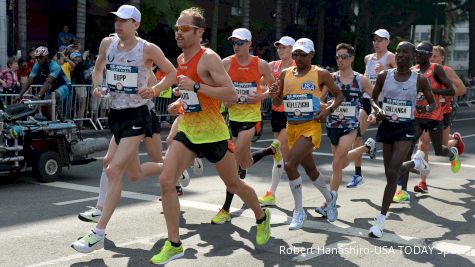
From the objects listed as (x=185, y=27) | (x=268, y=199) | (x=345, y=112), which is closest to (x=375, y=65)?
(x=345, y=112)

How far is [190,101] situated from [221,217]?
1812 mm

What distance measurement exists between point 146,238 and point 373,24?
1044 inches

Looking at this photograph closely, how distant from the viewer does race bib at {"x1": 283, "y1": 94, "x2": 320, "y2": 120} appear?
7051 mm

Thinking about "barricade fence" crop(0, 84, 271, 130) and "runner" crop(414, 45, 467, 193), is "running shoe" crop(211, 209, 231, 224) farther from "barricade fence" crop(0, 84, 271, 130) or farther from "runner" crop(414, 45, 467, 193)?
"barricade fence" crop(0, 84, 271, 130)

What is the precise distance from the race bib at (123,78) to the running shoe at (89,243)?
51.7 inches

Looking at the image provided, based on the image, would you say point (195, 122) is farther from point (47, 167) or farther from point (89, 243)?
point (47, 167)

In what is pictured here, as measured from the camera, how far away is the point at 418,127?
352 inches

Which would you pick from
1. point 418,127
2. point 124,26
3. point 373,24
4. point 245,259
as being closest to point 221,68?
point 124,26

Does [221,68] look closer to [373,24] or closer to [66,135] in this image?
[66,135]

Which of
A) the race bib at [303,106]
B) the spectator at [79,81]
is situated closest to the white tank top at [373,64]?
the race bib at [303,106]

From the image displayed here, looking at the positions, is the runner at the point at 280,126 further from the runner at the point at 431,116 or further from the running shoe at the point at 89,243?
the running shoe at the point at 89,243

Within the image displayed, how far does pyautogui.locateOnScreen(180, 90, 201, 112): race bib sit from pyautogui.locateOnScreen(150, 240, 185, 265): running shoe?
1.13 meters

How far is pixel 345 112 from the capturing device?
7957mm

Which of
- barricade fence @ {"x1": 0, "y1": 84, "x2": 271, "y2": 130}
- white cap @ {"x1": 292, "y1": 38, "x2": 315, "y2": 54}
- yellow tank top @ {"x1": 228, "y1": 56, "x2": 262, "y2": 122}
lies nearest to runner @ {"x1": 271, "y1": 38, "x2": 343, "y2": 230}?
white cap @ {"x1": 292, "y1": 38, "x2": 315, "y2": 54}
